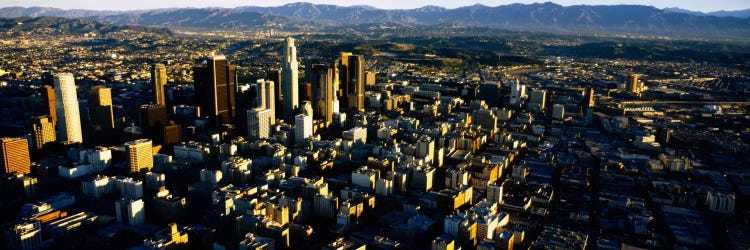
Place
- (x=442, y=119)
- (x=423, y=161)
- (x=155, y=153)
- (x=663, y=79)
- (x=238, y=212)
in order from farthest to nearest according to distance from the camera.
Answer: (x=663, y=79), (x=442, y=119), (x=155, y=153), (x=423, y=161), (x=238, y=212)

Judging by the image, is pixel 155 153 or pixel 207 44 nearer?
pixel 155 153

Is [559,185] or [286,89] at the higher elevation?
[286,89]

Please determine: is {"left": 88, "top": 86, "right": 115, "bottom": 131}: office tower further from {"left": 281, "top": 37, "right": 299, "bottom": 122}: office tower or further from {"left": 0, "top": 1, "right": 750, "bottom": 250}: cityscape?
{"left": 281, "top": 37, "right": 299, "bottom": 122}: office tower

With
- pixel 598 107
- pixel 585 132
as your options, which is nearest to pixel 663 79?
pixel 598 107

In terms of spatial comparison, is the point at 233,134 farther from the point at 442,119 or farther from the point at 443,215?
the point at 443,215

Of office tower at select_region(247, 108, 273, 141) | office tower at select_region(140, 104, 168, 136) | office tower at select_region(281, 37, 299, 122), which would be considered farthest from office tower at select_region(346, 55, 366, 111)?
office tower at select_region(140, 104, 168, 136)

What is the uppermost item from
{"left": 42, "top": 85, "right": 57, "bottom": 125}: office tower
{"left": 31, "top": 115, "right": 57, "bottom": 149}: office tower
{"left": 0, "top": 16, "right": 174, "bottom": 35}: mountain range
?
{"left": 0, "top": 16, "right": 174, "bottom": 35}: mountain range

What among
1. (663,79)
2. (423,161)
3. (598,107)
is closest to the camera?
(423,161)
